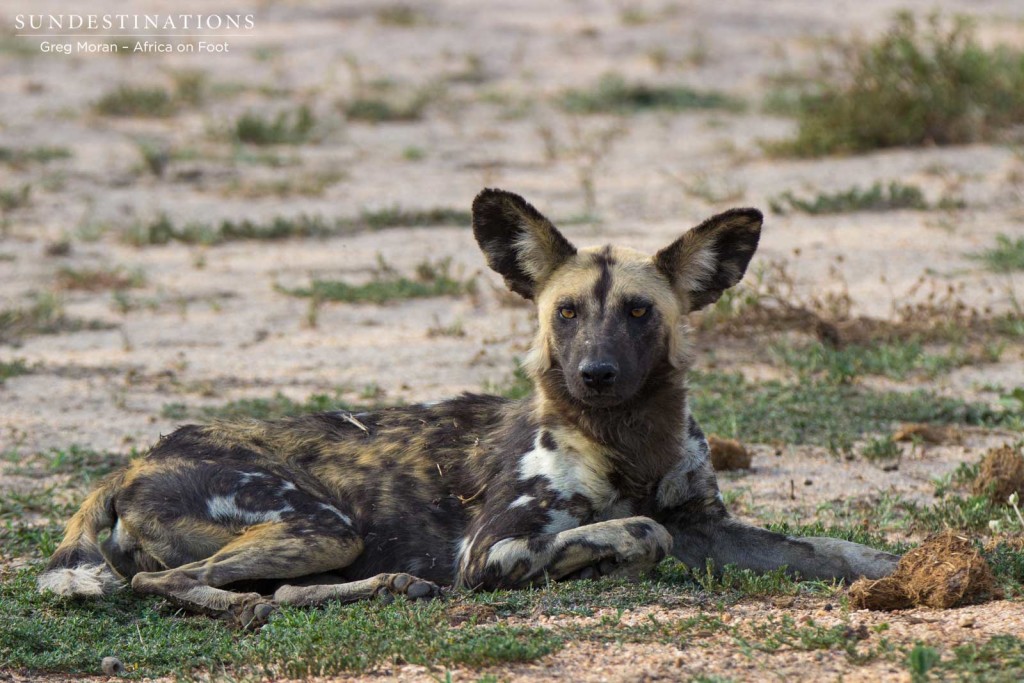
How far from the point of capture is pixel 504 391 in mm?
7309

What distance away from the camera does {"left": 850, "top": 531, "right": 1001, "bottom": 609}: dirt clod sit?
4.24 meters

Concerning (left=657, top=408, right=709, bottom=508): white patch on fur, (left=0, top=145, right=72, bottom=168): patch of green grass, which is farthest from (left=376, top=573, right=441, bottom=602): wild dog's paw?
(left=0, top=145, right=72, bottom=168): patch of green grass

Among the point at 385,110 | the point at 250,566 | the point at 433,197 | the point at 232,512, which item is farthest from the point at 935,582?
the point at 385,110

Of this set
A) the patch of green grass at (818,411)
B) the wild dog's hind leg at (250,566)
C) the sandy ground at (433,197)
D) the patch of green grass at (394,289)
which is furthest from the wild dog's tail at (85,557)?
the patch of green grass at (394,289)

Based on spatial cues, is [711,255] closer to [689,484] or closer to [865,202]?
[689,484]

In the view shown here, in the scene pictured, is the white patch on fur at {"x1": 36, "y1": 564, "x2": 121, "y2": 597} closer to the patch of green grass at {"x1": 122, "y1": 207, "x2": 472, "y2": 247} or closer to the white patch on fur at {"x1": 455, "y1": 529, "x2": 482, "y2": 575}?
the white patch on fur at {"x1": 455, "y1": 529, "x2": 482, "y2": 575}

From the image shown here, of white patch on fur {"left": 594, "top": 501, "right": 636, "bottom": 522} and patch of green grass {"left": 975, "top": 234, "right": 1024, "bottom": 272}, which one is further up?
patch of green grass {"left": 975, "top": 234, "right": 1024, "bottom": 272}

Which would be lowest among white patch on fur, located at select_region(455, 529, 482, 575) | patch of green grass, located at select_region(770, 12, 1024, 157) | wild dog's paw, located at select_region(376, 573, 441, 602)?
wild dog's paw, located at select_region(376, 573, 441, 602)

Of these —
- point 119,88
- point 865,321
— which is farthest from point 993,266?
point 119,88

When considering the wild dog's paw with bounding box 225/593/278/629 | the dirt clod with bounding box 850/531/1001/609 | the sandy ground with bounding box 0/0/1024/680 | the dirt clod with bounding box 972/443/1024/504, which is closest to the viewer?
the dirt clod with bounding box 850/531/1001/609

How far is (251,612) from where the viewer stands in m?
4.62

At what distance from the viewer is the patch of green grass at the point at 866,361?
7398 millimetres

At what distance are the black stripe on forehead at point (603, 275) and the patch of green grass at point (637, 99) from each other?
9304 millimetres

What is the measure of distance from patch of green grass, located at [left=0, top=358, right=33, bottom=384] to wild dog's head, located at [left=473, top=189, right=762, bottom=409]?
3521 mm
